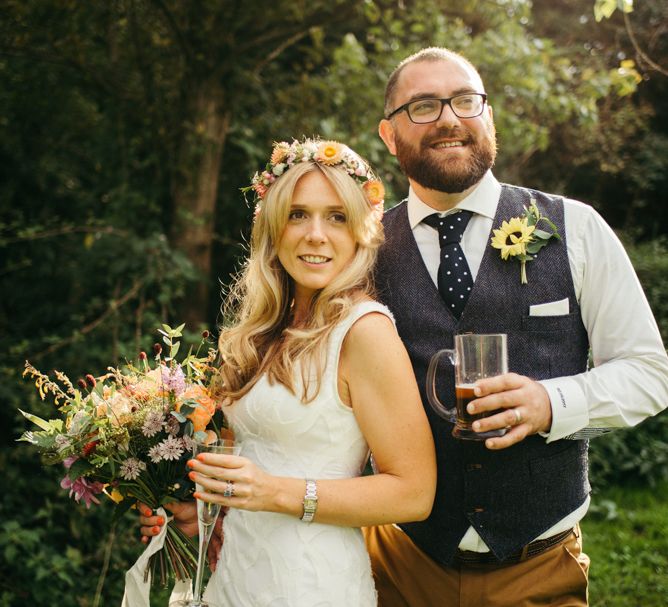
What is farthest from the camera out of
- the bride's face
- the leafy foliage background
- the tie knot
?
the leafy foliage background

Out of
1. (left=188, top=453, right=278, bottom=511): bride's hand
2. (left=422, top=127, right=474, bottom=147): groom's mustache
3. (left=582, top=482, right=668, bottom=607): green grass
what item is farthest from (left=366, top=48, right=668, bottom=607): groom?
(left=582, top=482, right=668, bottom=607): green grass

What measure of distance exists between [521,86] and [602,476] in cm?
308

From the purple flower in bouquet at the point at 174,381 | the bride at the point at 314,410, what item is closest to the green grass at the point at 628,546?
the bride at the point at 314,410

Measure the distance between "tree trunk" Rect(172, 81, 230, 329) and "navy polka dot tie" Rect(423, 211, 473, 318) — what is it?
118 inches

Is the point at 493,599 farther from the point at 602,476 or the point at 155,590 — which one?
the point at 602,476

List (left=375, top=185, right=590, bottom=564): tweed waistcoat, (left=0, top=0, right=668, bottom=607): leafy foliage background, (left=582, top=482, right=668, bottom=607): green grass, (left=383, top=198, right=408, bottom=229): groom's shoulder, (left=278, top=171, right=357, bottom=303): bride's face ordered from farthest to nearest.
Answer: (left=0, top=0, right=668, bottom=607): leafy foliage background
(left=582, top=482, right=668, bottom=607): green grass
(left=383, top=198, right=408, bottom=229): groom's shoulder
(left=278, top=171, right=357, bottom=303): bride's face
(left=375, top=185, right=590, bottom=564): tweed waistcoat

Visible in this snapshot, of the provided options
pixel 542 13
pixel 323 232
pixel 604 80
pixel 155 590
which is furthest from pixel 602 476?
pixel 542 13

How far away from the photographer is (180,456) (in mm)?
2084

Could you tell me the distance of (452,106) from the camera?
2449 mm

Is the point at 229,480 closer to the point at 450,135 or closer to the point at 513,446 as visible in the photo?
the point at 513,446

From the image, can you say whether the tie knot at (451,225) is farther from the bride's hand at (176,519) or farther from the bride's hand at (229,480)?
the bride's hand at (176,519)

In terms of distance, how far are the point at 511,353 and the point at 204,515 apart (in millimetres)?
1031

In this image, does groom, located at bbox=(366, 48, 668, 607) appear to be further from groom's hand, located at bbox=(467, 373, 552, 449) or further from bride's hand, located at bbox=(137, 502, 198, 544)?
bride's hand, located at bbox=(137, 502, 198, 544)

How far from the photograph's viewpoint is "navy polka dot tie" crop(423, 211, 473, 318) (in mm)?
2297
